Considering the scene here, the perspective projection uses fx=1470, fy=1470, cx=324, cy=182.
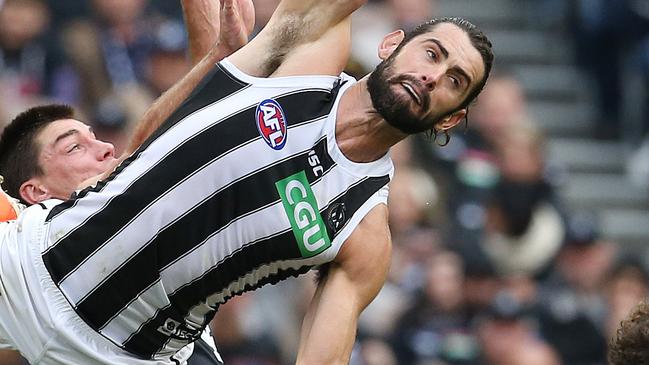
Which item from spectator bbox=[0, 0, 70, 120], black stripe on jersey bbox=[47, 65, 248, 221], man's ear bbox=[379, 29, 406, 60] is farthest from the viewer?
spectator bbox=[0, 0, 70, 120]

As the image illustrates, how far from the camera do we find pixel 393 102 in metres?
4.82

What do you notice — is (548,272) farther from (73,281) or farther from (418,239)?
(73,281)

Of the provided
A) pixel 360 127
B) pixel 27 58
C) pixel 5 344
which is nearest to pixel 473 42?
pixel 360 127

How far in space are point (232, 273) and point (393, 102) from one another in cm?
79

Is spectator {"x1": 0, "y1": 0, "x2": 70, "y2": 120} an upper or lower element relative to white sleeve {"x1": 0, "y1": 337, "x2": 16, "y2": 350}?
lower

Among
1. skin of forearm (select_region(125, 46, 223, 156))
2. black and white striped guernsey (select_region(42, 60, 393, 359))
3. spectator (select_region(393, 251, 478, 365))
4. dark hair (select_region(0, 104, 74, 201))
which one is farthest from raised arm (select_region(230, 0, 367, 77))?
spectator (select_region(393, 251, 478, 365))

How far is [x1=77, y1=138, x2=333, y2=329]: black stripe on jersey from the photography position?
189 inches

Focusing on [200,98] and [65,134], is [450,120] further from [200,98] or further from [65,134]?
[65,134]

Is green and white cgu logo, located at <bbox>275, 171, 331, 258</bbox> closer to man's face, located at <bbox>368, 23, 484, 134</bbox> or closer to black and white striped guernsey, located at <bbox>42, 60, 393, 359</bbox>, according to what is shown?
black and white striped guernsey, located at <bbox>42, 60, 393, 359</bbox>

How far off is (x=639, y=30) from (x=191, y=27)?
21.8ft

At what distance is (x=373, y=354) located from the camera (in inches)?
345

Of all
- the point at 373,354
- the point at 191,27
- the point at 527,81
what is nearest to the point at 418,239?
the point at 373,354

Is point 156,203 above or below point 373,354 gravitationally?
above

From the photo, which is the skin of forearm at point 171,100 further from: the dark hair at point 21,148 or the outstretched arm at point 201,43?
the dark hair at point 21,148
